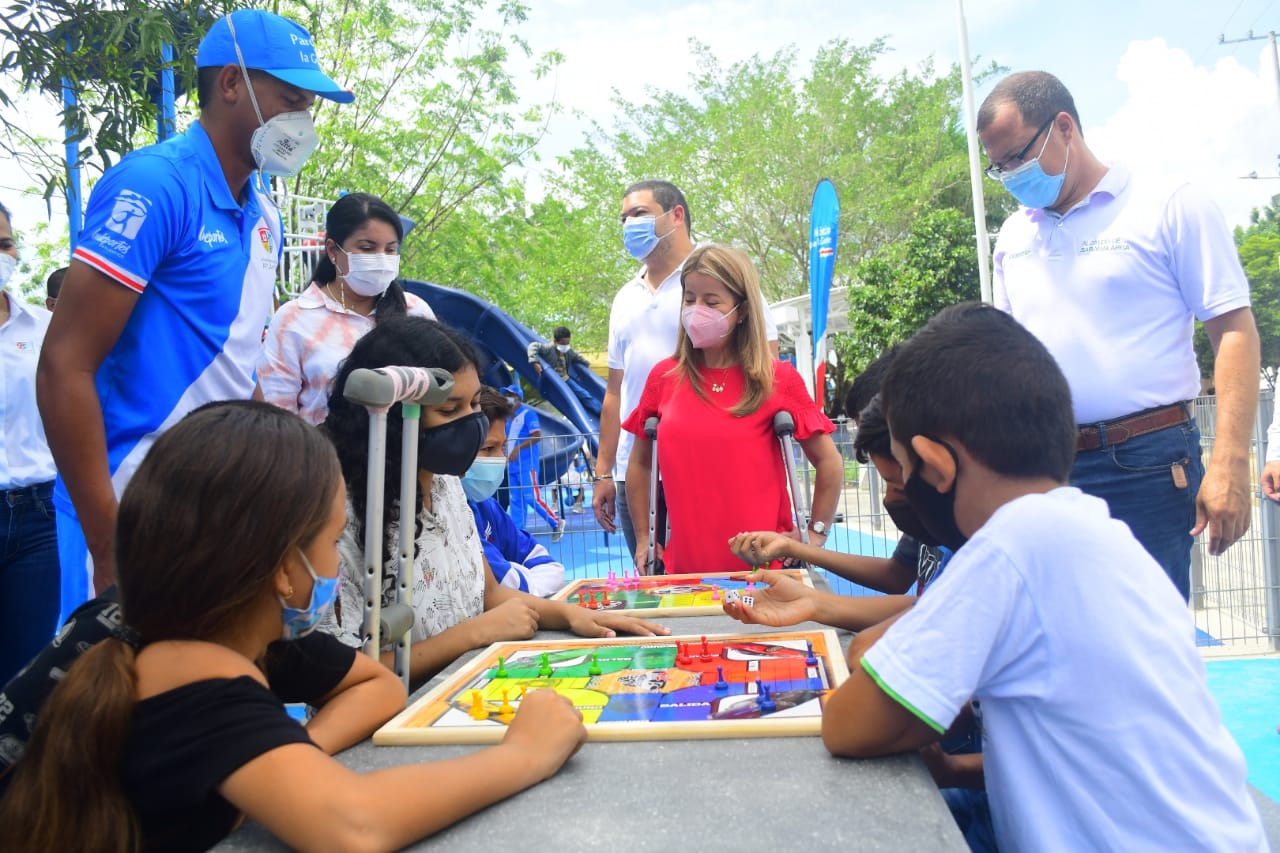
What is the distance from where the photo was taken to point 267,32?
2309mm

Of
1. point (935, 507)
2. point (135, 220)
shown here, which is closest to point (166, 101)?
point (135, 220)

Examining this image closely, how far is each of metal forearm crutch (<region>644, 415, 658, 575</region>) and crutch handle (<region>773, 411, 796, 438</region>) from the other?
41 centimetres

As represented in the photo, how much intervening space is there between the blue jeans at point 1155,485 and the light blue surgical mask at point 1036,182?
2.56 feet

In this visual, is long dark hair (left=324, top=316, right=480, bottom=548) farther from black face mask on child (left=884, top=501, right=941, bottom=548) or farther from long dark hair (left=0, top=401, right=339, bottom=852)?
black face mask on child (left=884, top=501, right=941, bottom=548)

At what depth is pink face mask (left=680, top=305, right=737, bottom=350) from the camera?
3145mm

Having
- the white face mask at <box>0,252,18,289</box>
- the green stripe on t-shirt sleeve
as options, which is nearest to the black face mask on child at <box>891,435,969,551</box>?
the green stripe on t-shirt sleeve

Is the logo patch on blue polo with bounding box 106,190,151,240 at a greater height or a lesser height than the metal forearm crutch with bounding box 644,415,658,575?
greater

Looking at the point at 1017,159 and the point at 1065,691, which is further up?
the point at 1017,159

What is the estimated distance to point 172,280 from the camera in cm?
212

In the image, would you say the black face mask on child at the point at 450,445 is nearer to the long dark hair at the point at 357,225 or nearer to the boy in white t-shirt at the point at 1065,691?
the boy in white t-shirt at the point at 1065,691

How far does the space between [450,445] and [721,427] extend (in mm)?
1197

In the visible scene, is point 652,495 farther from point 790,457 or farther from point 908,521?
point 908,521

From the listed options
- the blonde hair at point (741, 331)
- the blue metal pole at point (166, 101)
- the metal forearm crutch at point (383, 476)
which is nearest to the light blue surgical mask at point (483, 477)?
the metal forearm crutch at point (383, 476)

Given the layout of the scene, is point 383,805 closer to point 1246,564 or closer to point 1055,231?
point 1055,231
